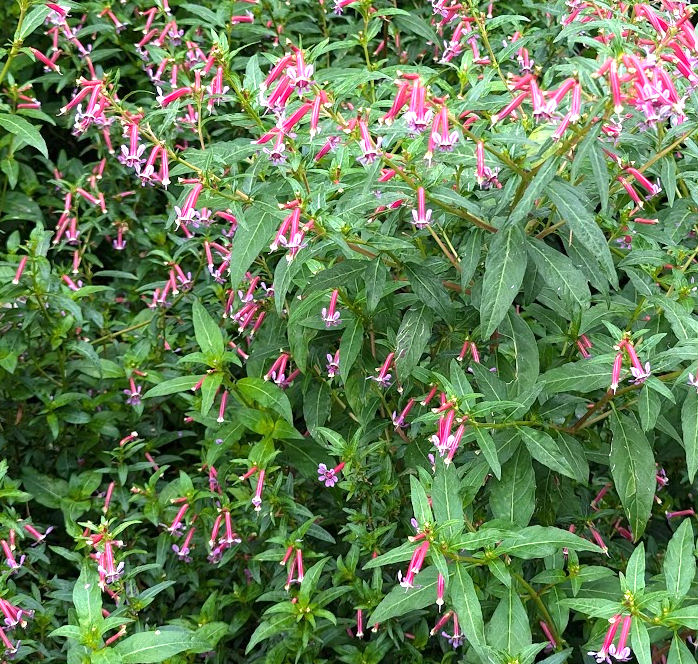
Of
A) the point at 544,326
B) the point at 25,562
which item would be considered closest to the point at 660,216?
the point at 544,326

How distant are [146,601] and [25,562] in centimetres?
80

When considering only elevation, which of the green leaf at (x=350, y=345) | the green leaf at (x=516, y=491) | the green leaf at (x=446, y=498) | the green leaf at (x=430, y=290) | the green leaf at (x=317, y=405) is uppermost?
the green leaf at (x=430, y=290)

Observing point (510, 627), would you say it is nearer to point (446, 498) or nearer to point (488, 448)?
point (446, 498)

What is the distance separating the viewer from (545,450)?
276 cm

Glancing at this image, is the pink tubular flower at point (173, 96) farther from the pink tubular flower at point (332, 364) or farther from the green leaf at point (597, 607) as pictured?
the green leaf at point (597, 607)

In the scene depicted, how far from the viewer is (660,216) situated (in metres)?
3.70

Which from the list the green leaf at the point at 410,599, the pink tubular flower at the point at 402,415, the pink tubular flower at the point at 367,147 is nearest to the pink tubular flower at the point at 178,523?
the pink tubular flower at the point at 402,415

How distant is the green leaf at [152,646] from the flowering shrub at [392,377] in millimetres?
13

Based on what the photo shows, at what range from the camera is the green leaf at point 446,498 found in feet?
8.94

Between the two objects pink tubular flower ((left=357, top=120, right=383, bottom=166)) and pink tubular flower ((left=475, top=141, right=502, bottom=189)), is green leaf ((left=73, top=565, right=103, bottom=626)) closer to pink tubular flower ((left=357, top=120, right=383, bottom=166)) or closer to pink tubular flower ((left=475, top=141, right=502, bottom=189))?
pink tubular flower ((left=357, top=120, right=383, bottom=166))

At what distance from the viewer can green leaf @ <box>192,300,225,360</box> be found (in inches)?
136

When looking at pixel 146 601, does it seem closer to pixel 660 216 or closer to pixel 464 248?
pixel 464 248

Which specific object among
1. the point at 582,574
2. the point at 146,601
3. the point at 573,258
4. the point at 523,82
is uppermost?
the point at 523,82

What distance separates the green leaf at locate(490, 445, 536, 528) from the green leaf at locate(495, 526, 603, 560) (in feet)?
0.36
